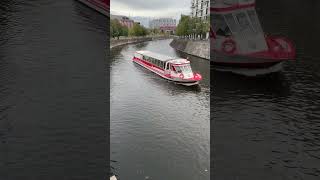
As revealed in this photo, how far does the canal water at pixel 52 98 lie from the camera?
18.0m

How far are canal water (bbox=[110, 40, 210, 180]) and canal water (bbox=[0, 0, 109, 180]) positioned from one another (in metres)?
2.21

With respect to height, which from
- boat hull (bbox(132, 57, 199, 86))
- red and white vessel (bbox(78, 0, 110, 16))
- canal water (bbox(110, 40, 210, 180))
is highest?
red and white vessel (bbox(78, 0, 110, 16))

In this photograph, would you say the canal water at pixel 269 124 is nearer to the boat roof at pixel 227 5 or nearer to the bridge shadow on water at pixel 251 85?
the bridge shadow on water at pixel 251 85

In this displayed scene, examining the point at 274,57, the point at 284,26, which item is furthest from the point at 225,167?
the point at 284,26

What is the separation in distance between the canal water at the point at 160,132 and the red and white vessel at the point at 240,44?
18.7ft

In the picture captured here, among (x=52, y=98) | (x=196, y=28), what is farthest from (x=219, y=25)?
(x=196, y=28)

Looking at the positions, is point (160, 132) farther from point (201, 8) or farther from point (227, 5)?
point (201, 8)

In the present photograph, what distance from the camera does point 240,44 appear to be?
111 feet

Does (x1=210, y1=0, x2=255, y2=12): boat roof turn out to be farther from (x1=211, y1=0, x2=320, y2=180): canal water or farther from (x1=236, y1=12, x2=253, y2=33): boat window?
(x1=211, y1=0, x2=320, y2=180): canal water

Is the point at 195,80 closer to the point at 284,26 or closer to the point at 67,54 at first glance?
the point at 67,54

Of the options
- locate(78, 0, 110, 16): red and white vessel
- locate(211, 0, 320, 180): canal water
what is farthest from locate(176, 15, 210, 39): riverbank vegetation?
locate(211, 0, 320, 180): canal water

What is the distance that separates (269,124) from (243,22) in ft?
53.5

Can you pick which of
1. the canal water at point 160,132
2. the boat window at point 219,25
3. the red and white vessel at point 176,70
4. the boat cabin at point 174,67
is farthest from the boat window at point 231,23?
the boat cabin at point 174,67

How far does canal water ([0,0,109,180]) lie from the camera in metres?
18.0
